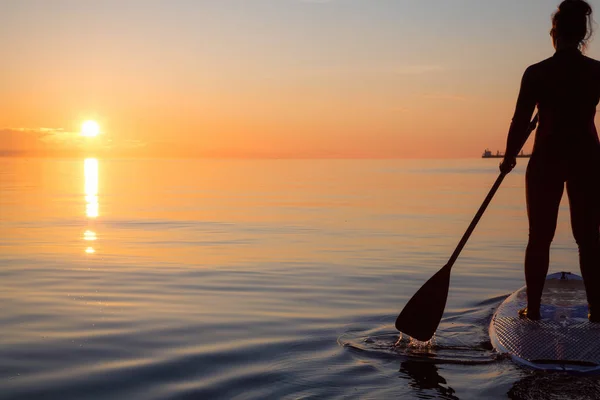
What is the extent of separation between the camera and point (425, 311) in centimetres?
595

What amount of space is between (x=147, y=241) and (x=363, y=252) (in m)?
4.51

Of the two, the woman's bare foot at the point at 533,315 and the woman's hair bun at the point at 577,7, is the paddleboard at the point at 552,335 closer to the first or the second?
the woman's bare foot at the point at 533,315

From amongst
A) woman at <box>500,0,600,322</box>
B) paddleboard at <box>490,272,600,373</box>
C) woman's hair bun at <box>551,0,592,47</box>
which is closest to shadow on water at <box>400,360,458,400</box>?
paddleboard at <box>490,272,600,373</box>

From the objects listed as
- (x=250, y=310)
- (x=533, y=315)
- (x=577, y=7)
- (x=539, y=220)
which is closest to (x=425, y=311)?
(x=533, y=315)

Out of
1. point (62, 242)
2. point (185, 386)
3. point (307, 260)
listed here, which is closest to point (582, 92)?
point (185, 386)

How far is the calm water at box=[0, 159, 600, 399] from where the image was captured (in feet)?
15.7

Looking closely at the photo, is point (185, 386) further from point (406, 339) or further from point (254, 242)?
point (254, 242)

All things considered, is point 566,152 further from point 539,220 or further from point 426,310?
point 426,310

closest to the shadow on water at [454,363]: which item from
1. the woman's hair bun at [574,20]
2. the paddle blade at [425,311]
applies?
the paddle blade at [425,311]

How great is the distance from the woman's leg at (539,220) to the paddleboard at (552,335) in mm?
242

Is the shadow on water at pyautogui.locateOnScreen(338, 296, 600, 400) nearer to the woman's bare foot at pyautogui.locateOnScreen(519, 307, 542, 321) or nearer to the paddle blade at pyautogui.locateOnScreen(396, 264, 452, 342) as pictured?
the paddle blade at pyautogui.locateOnScreen(396, 264, 452, 342)

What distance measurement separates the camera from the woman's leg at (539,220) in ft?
18.5

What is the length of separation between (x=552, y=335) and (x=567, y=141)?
5.03 feet

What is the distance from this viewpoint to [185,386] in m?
4.74
